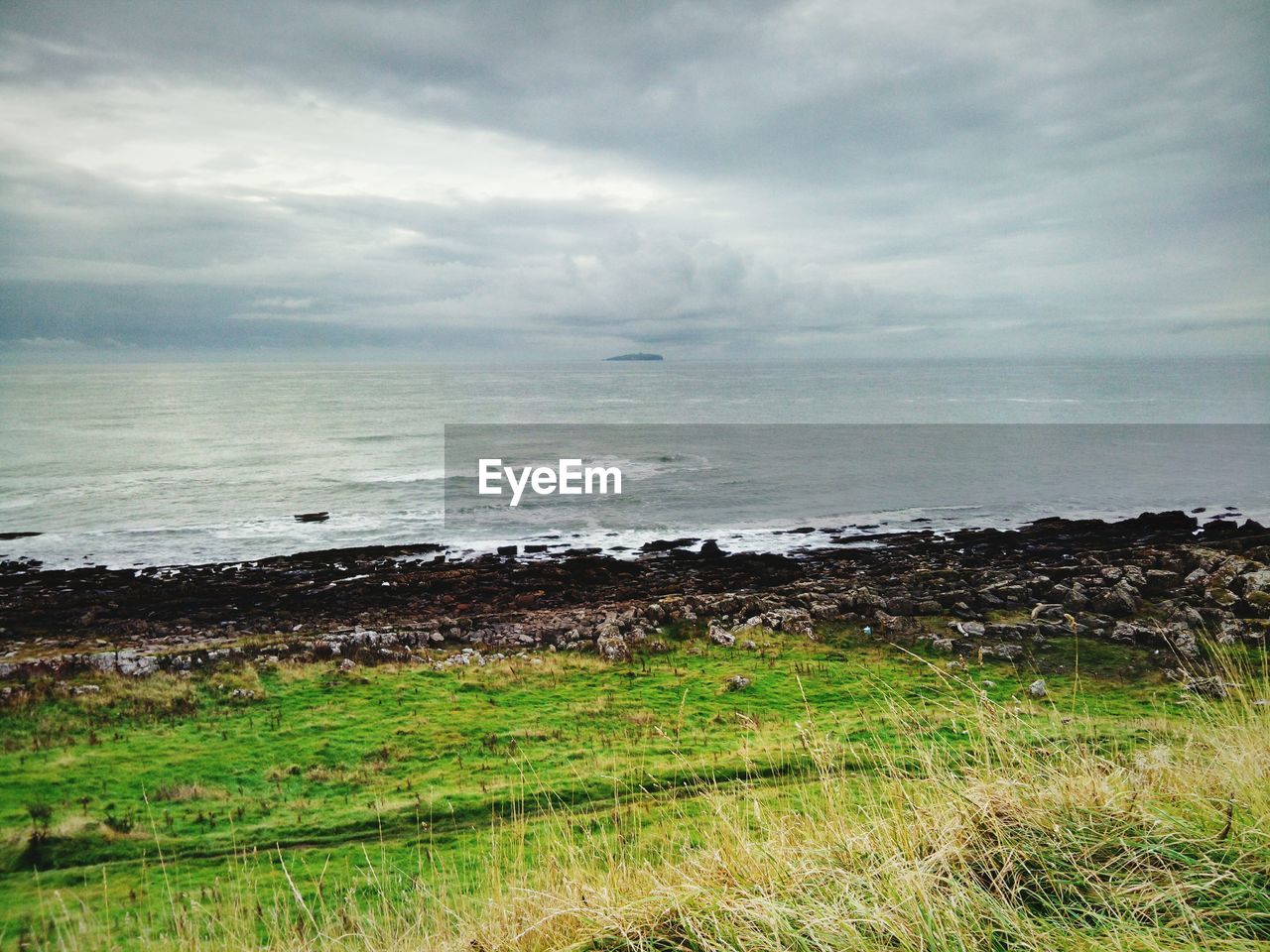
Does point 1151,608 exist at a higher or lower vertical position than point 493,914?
lower

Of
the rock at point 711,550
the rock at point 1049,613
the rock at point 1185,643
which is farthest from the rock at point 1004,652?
the rock at point 711,550

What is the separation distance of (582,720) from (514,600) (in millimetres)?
11271

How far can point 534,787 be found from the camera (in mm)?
9367

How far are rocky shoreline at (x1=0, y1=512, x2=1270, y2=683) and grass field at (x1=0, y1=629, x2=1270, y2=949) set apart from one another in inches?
54.2

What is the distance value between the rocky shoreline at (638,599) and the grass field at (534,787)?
1.38m

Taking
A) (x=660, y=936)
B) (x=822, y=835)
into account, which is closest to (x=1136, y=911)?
(x=822, y=835)

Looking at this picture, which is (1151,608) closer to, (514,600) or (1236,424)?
(514,600)

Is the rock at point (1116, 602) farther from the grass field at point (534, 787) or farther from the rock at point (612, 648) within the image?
the rock at point (612, 648)

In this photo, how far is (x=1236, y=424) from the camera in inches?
2788

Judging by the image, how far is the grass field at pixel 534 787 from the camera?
13.6 ft

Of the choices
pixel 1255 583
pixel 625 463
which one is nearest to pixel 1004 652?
pixel 1255 583

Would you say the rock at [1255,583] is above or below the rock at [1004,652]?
above

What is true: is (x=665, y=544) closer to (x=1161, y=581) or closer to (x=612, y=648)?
(x=612, y=648)

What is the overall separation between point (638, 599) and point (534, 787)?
44.6 ft
